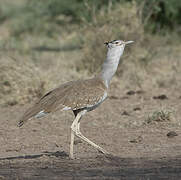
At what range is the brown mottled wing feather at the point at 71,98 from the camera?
5297 millimetres

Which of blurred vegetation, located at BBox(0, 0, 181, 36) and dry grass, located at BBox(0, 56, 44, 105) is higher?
blurred vegetation, located at BBox(0, 0, 181, 36)

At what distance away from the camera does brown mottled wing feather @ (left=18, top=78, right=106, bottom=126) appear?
530 cm

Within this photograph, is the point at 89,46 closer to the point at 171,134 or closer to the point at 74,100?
the point at 171,134

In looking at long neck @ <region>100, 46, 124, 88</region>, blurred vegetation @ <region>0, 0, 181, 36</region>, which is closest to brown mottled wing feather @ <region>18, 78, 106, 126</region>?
long neck @ <region>100, 46, 124, 88</region>

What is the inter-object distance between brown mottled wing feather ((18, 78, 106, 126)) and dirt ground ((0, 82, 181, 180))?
1.68 feet

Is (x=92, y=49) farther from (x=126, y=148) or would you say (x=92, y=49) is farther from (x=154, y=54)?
(x=126, y=148)

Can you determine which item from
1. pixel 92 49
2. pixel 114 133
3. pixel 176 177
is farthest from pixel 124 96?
pixel 176 177

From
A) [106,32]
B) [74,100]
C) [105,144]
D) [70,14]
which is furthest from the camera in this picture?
[70,14]

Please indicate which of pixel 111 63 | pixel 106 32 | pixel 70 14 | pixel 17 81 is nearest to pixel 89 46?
pixel 106 32

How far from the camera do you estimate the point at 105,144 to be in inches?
244

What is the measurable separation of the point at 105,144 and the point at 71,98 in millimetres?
1057

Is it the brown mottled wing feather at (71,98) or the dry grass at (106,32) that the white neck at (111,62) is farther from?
the dry grass at (106,32)

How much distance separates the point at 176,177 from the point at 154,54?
701cm

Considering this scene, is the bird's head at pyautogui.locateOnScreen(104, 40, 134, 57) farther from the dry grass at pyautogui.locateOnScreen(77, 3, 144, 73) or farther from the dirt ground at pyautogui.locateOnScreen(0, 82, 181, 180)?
the dry grass at pyautogui.locateOnScreen(77, 3, 144, 73)
